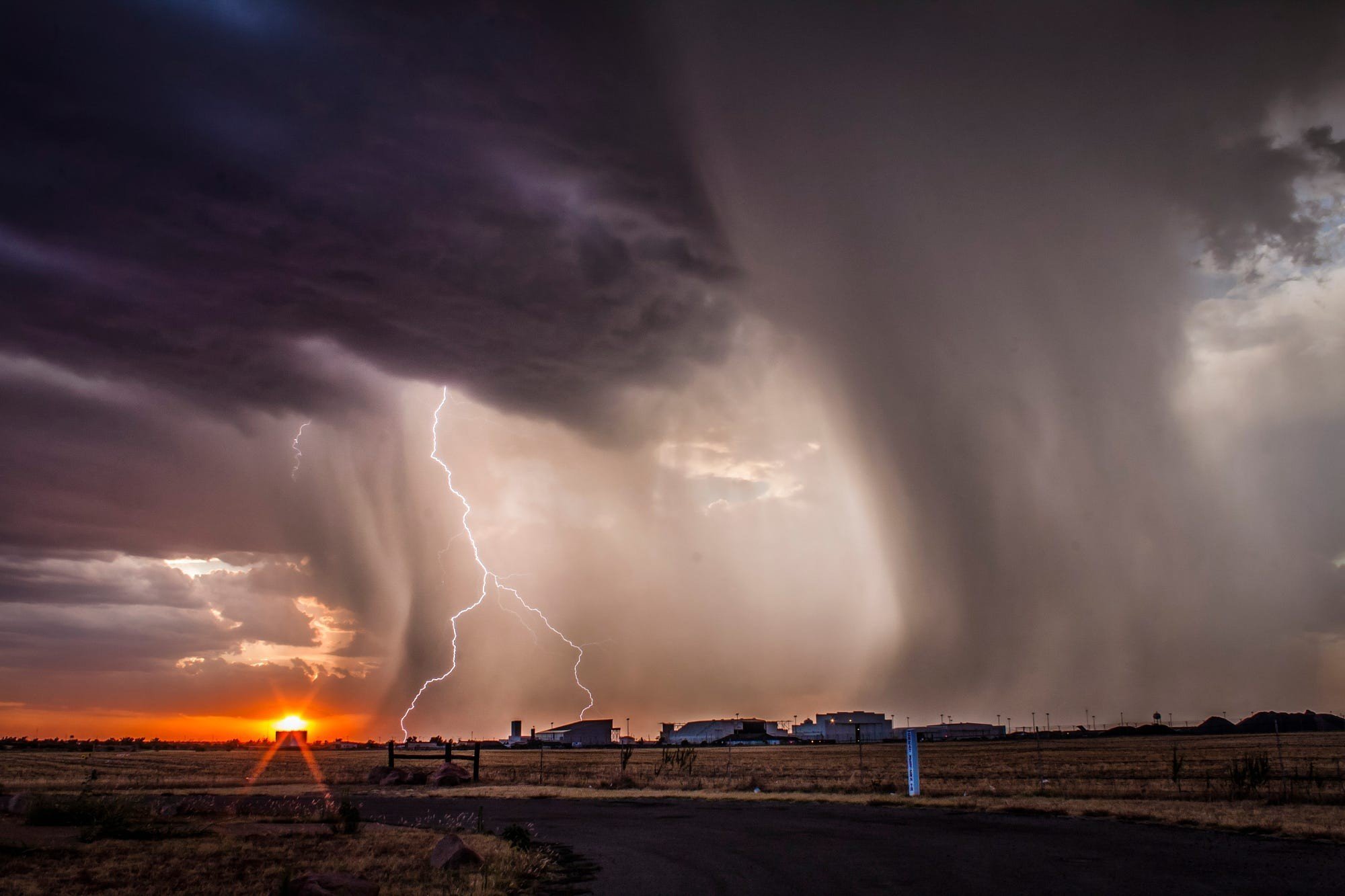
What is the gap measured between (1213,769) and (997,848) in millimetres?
37120

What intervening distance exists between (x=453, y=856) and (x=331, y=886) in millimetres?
3424

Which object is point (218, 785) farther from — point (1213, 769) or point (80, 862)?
point (1213, 769)

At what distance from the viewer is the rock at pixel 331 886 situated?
10.8 m

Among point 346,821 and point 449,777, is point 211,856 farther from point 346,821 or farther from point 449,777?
point 449,777

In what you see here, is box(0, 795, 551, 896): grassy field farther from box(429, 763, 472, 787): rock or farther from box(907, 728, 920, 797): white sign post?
box(429, 763, 472, 787): rock

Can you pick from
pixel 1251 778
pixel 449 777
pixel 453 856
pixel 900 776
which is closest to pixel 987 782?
pixel 900 776

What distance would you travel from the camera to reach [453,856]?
46.9 feet

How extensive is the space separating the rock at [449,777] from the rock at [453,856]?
89.4ft

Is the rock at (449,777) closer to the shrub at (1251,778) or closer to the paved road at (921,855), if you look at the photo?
the paved road at (921,855)

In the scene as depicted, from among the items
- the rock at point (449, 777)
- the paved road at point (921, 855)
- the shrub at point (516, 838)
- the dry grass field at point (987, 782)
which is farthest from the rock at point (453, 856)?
the rock at point (449, 777)

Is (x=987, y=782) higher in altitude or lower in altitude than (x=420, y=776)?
higher

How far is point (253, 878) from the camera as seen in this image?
1316 centimetres

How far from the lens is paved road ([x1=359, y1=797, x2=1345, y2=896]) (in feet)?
41.5

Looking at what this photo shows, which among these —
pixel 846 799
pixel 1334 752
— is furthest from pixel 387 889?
pixel 1334 752
